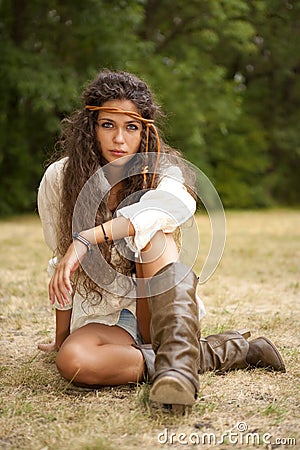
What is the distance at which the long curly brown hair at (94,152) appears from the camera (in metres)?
2.23

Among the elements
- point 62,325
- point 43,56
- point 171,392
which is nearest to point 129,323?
point 62,325

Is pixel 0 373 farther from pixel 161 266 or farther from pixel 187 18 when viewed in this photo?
pixel 187 18

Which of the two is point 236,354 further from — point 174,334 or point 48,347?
point 48,347

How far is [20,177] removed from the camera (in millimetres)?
10195

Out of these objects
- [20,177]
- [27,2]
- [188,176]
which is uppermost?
[27,2]

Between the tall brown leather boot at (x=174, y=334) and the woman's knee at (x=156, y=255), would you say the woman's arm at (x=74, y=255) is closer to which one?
the woman's knee at (x=156, y=255)

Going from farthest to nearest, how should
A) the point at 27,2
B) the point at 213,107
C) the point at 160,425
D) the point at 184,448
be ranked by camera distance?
1. the point at 213,107
2. the point at 27,2
3. the point at 160,425
4. the point at 184,448

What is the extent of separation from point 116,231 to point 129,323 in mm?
402

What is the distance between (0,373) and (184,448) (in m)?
0.89

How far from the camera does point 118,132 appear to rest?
7.32ft

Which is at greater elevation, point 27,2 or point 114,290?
point 27,2

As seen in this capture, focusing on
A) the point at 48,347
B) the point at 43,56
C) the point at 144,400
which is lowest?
the point at 48,347

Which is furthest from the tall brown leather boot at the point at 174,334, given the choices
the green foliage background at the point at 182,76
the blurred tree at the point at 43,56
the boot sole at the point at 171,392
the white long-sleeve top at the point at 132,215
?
the blurred tree at the point at 43,56

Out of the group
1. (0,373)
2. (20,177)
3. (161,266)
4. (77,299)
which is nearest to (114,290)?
(77,299)
